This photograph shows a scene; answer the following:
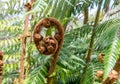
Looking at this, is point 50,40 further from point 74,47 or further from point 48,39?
point 74,47

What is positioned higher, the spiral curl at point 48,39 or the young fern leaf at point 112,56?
the spiral curl at point 48,39

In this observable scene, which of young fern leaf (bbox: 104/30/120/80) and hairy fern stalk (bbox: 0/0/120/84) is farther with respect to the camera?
hairy fern stalk (bbox: 0/0/120/84)

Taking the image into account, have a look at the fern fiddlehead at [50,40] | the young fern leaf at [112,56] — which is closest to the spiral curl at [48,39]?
the fern fiddlehead at [50,40]

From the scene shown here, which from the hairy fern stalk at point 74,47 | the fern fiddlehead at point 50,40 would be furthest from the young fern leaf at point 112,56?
the fern fiddlehead at point 50,40

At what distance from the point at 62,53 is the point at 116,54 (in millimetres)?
266

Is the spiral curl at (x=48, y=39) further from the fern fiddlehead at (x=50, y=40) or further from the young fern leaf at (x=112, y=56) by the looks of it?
the young fern leaf at (x=112, y=56)

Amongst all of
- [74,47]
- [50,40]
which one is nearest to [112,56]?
[50,40]

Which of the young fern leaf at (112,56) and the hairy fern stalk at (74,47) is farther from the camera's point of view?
the hairy fern stalk at (74,47)

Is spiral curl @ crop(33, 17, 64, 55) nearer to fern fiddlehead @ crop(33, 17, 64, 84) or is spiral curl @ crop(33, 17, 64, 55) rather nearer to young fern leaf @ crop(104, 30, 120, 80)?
fern fiddlehead @ crop(33, 17, 64, 84)

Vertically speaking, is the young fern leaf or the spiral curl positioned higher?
the spiral curl

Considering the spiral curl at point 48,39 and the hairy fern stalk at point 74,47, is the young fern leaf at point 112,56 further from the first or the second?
the spiral curl at point 48,39

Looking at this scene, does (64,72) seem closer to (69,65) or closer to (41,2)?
(69,65)

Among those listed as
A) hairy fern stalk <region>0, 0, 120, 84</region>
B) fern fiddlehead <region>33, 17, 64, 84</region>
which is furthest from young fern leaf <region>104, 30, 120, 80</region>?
fern fiddlehead <region>33, 17, 64, 84</region>

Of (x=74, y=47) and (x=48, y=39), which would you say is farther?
(x=74, y=47)
